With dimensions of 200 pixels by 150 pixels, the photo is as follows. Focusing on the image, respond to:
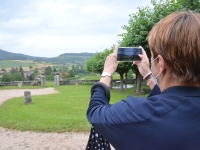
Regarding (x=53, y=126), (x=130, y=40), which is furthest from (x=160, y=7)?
(x=53, y=126)

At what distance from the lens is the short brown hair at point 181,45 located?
1050 millimetres

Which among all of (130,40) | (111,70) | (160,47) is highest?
(130,40)

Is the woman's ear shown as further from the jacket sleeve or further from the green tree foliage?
the green tree foliage

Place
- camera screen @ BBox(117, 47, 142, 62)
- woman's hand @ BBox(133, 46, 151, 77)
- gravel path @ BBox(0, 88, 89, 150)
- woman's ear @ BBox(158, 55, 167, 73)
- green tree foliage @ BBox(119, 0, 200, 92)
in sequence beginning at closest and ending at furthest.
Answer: woman's ear @ BBox(158, 55, 167, 73) → camera screen @ BBox(117, 47, 142, 62) → woman's hand @ BBox(133, 46, 151, 77) → gravel path @ BBox(0, 88, 89, 150) → green tree foliage @ BBox(119, 0, 200, 92)

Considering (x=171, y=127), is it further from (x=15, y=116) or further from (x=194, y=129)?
(x=15, y=116)

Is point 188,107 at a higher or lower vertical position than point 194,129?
higher

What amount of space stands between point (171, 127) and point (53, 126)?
7.41 meters

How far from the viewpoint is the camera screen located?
5.02 ft

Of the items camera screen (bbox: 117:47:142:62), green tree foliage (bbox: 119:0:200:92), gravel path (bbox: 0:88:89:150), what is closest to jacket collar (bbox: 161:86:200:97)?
camera screen (bbox: 117:47:142:62)

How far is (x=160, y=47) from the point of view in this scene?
1.12 metres

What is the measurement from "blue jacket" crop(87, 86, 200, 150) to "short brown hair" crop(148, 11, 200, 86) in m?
0.08

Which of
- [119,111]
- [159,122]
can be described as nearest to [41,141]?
[119,111]

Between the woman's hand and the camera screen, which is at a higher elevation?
the camera screen

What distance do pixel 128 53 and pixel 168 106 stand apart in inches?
24.8
